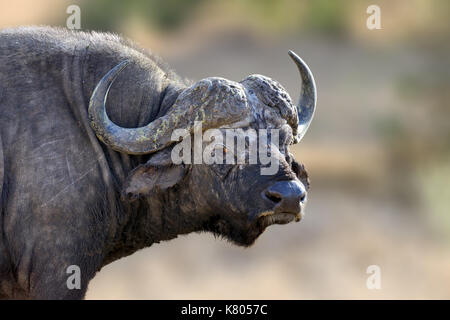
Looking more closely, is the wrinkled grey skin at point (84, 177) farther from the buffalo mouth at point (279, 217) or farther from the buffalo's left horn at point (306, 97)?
the buffalo's left horn at point (306, 97)

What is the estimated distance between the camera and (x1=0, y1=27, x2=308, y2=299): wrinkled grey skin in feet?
23.9

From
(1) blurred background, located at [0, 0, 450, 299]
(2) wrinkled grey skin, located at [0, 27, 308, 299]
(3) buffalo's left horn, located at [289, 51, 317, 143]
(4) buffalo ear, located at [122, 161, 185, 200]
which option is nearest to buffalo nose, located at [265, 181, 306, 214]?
(2) wrinkled grey skin, located at [0, 27, 308, 299]

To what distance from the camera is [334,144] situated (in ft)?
82.3

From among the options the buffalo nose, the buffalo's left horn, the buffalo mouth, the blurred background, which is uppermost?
the buffalo's left horn

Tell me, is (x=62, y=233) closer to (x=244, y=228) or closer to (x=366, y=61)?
(x=244, y=228)

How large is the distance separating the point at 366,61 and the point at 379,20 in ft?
5.70

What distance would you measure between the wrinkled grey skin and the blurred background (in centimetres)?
1306

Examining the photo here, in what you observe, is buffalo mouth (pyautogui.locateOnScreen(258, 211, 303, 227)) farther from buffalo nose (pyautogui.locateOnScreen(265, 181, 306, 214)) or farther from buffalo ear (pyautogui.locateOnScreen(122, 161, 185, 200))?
buffalo ear (pyautogui.locateOnScreen(122, 161, 185, 200))

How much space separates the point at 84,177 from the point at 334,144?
1813cm

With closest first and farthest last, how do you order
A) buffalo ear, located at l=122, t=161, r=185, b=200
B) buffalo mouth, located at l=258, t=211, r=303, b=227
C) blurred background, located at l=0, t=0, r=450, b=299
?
buffalo mouth, located at l=258, t=211, r=303, b=227, buffalo ear, located at l=122, t=161, r=185, b=200, blurred background, located at l=0, t=0, r=450, b=299

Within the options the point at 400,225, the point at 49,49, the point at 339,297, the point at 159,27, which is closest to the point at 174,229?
the point at 49,49

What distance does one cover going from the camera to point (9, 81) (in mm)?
7539

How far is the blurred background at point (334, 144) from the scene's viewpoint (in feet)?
72.0

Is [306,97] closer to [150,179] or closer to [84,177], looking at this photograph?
[150,179]
